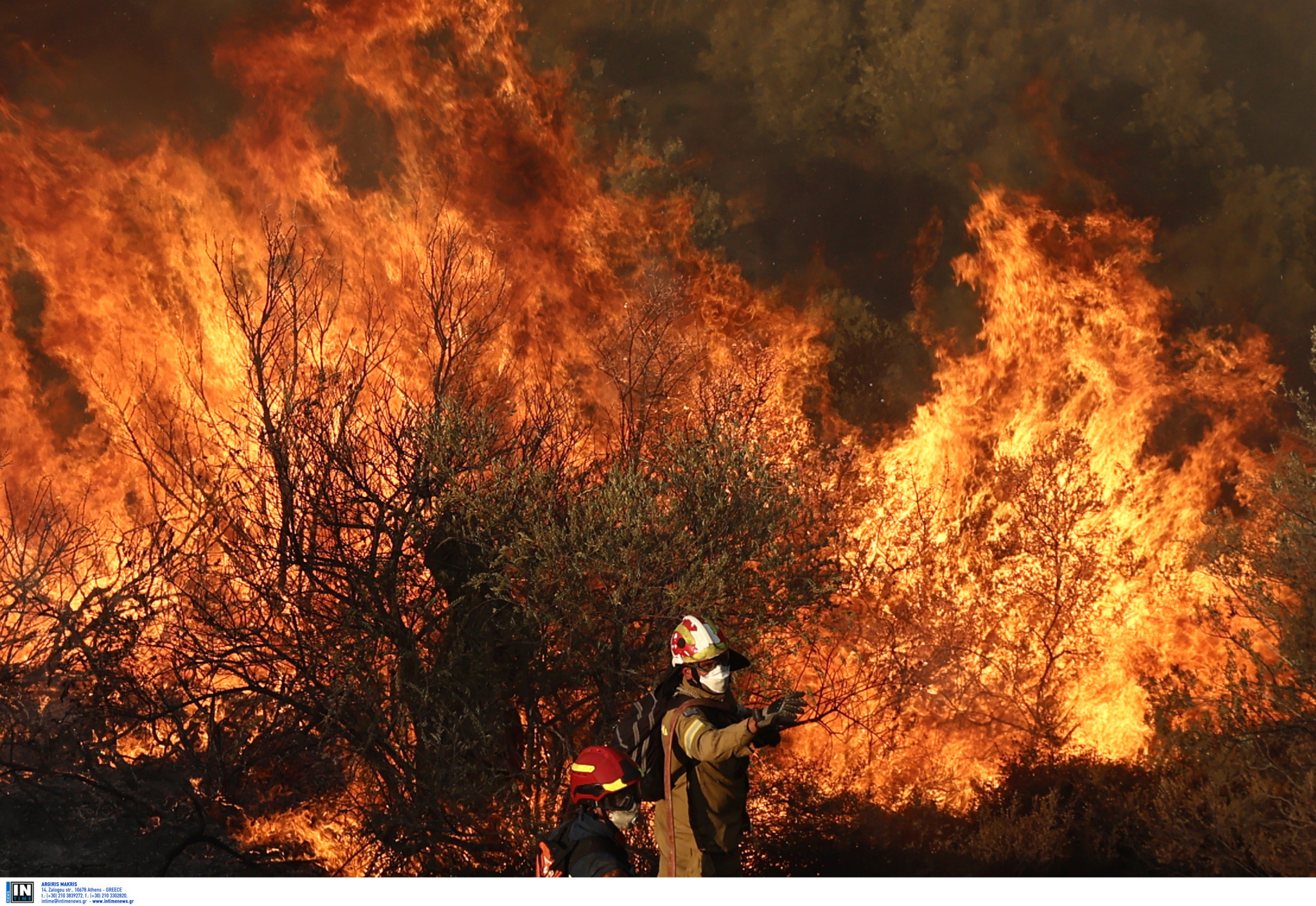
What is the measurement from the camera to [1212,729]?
678cm

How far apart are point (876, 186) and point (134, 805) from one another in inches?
237

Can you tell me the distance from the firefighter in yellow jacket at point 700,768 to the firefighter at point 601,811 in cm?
64

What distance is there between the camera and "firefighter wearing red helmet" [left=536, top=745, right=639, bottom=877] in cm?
370

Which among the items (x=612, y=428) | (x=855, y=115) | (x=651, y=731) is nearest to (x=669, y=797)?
(x=651, y=731)

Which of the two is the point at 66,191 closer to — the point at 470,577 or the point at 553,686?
the point at 470,577

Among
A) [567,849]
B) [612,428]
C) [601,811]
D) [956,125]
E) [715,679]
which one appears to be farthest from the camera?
[956,125]

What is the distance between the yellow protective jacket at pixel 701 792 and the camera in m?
4.52

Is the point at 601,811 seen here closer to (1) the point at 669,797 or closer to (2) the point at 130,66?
(1) the point at 669,797

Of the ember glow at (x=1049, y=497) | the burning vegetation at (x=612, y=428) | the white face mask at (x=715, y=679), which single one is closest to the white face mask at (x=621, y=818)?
the white face mask at (x=715, y=679)

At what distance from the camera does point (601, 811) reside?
3.84m

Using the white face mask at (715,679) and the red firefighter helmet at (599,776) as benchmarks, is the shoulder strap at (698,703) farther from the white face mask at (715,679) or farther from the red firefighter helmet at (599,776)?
the red firefighter helmet at (599,776)

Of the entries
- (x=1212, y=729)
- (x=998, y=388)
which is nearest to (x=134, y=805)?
(x=998, y=388)

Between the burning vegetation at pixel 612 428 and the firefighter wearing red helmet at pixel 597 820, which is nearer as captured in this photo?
the firefighter wearing red helmet at pixel 597 820

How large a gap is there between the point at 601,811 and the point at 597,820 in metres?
0.05
